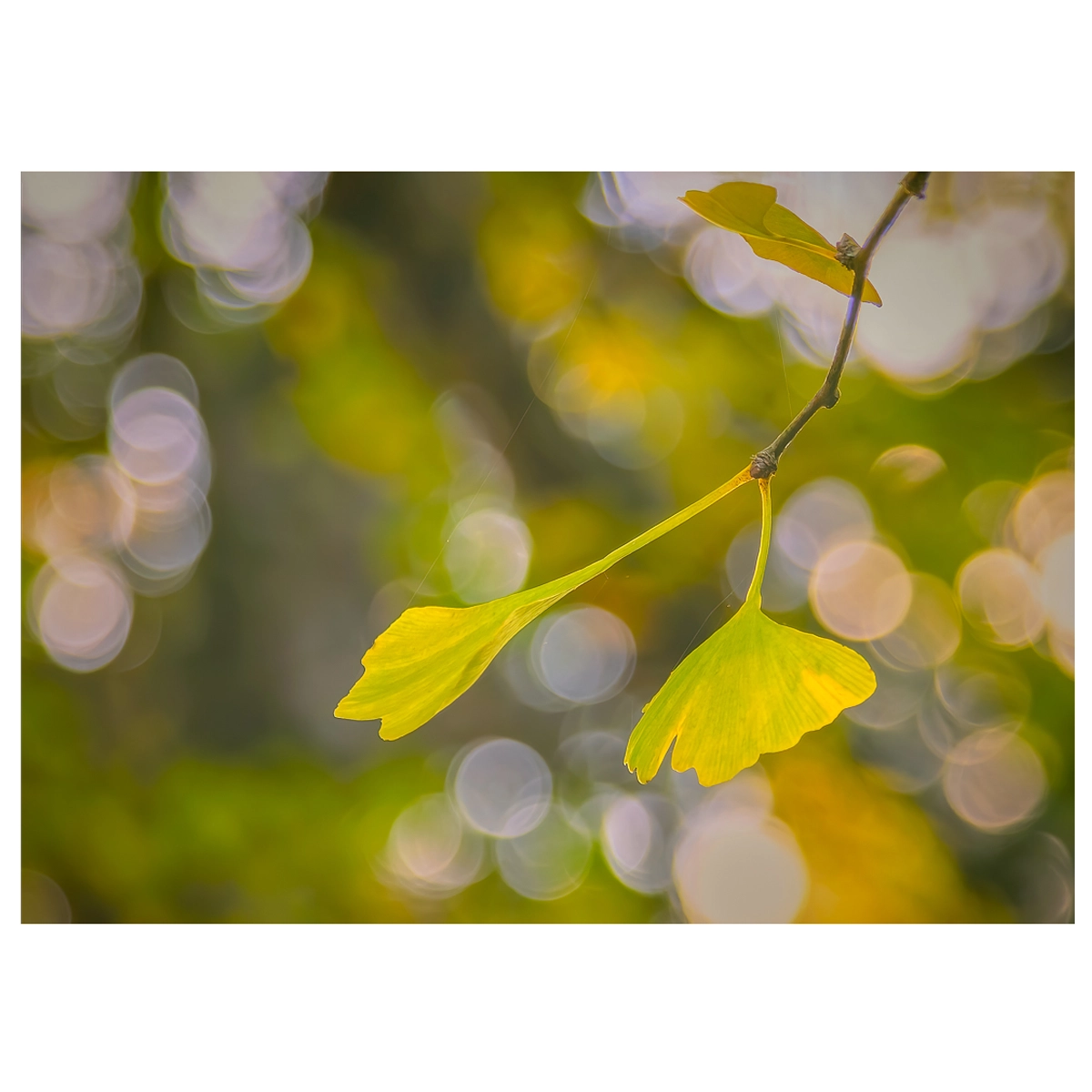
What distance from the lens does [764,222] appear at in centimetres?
32

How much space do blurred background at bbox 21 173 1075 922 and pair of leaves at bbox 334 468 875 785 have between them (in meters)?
0.41

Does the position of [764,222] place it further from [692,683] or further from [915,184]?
[692,683]

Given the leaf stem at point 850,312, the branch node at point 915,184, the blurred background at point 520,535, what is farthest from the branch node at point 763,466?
the blurred background at point 520,535

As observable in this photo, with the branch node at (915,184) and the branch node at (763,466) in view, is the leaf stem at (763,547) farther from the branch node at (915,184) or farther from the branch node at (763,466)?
the branch node at (915,184)

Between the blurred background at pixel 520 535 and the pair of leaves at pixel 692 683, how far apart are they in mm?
406

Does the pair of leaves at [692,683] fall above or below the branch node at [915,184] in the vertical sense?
below

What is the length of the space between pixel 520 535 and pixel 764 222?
1.60ft

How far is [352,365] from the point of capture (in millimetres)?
806

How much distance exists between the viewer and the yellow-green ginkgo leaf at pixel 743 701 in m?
0.31

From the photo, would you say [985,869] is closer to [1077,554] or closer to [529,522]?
[1077,554]

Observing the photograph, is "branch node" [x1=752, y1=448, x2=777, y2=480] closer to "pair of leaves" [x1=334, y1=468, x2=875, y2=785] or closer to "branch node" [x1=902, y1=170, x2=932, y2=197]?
"pair of leaves" [x1=334, y1=468, x2=875, y2=785]

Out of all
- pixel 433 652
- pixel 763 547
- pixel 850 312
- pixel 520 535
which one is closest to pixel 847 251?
pixel 850 312
